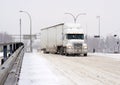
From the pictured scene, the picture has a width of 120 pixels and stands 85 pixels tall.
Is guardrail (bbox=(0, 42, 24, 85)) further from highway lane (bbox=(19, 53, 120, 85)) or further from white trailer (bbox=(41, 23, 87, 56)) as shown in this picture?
white trailer (bbox=(41, 23, 87, 56))

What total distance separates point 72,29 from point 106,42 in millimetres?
146732

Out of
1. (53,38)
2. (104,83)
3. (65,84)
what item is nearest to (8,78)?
(65,84)

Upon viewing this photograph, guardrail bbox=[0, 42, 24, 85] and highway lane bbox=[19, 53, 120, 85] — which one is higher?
guardrail bbox=[0, 42, 24, 85]

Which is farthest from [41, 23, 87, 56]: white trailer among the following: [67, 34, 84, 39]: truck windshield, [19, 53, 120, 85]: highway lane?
[19, 53, 120, 85]: highway lane

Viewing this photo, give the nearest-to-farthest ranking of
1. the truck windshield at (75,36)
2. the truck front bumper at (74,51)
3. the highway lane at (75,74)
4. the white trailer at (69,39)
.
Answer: the highway lane at (75,74) → the truck front bumper at (74,51) → the white trailer at (69,39) → the truck windshield at (75,36)

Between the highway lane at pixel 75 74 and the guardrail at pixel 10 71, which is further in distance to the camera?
the highway lane at pixel 75 74

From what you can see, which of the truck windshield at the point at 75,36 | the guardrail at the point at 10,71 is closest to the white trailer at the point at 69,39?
the truck windshield at the point at 75,36

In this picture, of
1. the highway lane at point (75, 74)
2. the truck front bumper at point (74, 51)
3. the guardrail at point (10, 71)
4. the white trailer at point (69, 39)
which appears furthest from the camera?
the white trailer at point (69, 39)

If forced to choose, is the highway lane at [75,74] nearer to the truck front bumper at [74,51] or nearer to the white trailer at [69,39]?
the truck front bumper at [74,51]

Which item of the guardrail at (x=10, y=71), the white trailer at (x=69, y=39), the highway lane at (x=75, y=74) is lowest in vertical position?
the highway lane at (x=75, y=74)

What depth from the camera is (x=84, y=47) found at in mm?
43844

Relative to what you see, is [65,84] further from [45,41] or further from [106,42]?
[106,42]

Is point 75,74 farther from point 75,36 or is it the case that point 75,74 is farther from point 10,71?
point 75,36

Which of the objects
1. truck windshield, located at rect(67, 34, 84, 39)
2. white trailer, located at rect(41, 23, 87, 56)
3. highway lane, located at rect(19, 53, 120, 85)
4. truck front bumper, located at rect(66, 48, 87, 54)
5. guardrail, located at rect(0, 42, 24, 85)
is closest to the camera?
guardrail, located at rect(0, 42, 24, 85)
